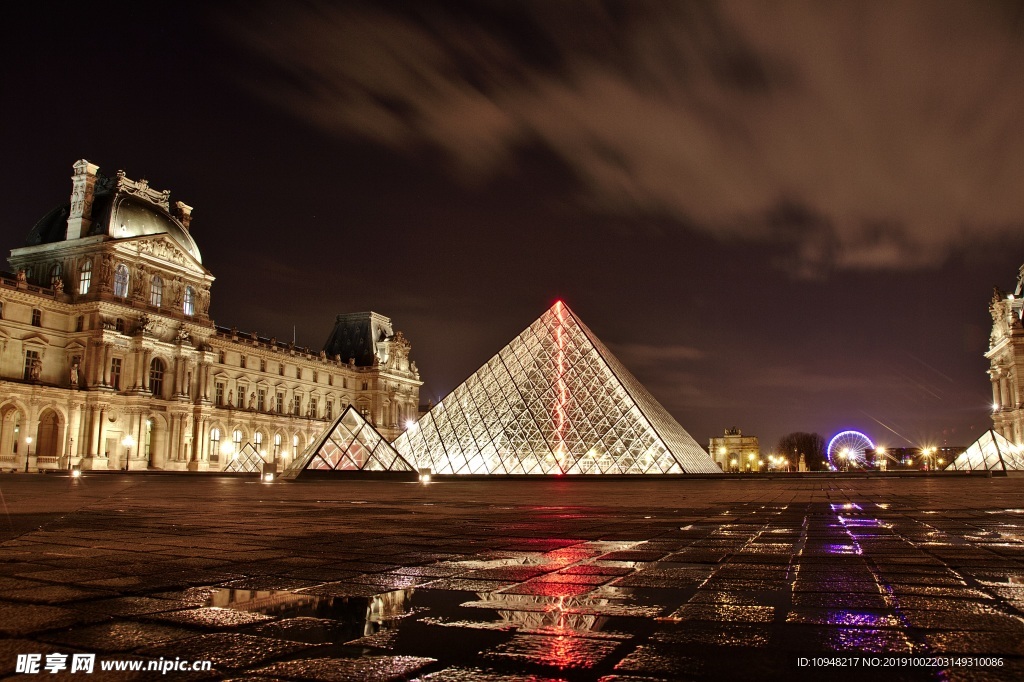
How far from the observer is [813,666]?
2.24 m

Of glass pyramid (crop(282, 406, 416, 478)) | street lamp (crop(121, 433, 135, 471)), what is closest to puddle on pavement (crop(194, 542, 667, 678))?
glass pyramid (crop(282, 406, 416, 478))

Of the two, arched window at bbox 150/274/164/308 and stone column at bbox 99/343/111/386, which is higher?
arched window at bbox 150/274/164/308

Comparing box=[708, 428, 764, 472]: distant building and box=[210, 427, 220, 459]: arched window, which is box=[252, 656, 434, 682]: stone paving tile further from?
box=[708, 428, 764, 472]: distant building

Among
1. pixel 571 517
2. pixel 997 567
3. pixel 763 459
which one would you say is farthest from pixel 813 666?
pixel 763 459

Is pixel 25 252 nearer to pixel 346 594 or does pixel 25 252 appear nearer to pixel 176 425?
pixel 176 425

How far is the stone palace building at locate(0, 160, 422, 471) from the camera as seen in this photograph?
4684 cm

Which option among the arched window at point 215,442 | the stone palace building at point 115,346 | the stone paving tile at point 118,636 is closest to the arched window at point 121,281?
the stone palace building at point 115,346

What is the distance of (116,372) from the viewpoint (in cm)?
5069

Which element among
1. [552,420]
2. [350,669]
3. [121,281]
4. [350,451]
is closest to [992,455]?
[552,420]

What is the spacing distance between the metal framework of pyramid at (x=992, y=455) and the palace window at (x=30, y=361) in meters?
53.4

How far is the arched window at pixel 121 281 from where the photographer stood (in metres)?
51.1

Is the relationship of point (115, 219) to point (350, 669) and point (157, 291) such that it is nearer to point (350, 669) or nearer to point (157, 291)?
point (157, 291)

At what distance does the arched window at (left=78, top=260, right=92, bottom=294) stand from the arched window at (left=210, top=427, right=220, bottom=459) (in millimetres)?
14368

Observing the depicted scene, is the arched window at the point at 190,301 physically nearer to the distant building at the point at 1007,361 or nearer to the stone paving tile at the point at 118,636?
the stone paving tile at the point at 118,636
